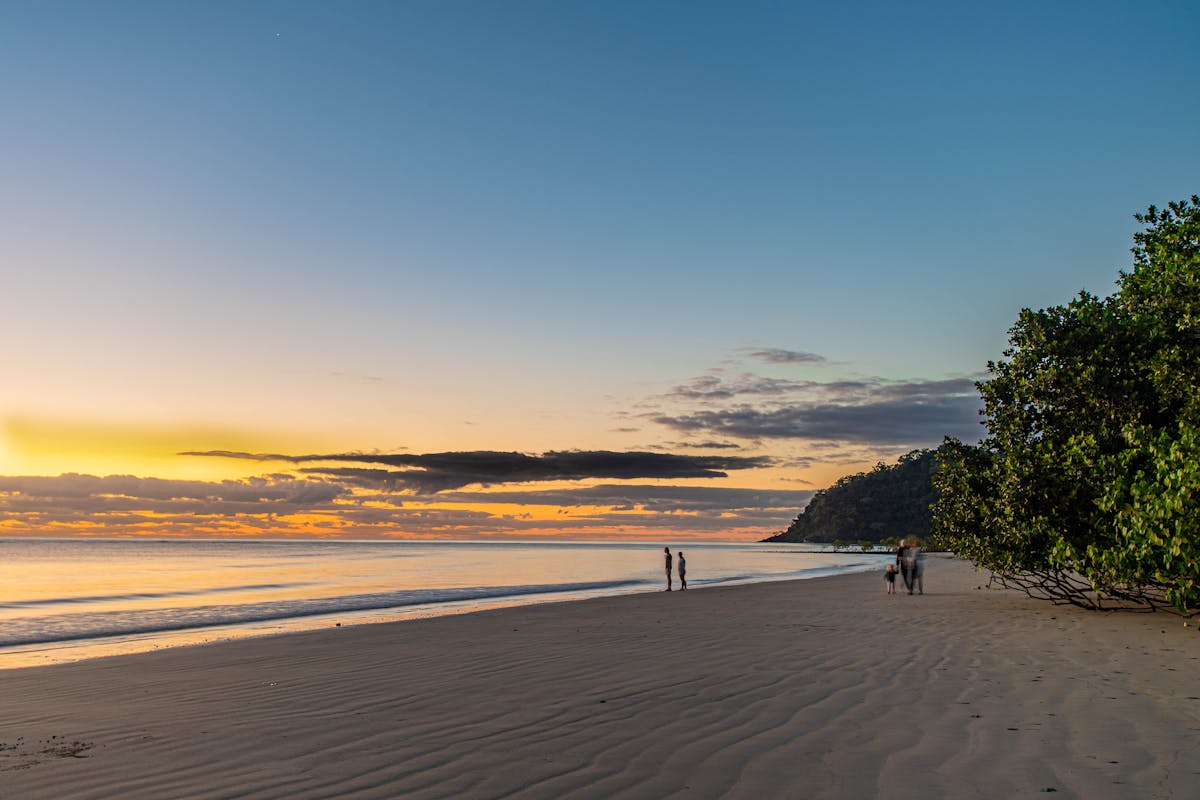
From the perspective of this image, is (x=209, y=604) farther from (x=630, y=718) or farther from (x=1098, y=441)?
(x=1098, y=441)

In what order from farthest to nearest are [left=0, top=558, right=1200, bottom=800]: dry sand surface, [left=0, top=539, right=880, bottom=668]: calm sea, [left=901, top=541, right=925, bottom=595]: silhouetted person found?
[left=901, top=541, right=925, bottom=595]: silhouetted person, [left=0, top=539, right=880, bottom=668]: calm sea, [left=0, top=558, right=1200, bottom=800]: dry sand surface

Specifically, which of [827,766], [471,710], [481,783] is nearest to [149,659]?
[471,710]

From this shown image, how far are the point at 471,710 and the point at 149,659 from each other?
910 centimetres

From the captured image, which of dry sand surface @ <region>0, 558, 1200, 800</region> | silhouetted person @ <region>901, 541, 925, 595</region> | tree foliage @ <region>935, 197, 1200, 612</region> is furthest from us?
silhouetted person @ <region>901, 541, 925, 595</region>

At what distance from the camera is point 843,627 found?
17938mm

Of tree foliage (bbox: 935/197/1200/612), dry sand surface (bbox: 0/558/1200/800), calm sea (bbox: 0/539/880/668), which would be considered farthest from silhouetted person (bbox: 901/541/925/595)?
dry sand surface (bbox: 0/558/1200/800)

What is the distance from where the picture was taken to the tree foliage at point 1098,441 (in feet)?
52.4

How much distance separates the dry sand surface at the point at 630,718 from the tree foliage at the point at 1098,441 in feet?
6.78

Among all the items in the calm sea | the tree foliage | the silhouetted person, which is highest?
the tree foliage

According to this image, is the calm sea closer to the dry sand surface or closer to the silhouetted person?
the dry sand surface

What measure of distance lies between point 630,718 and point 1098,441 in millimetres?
15872

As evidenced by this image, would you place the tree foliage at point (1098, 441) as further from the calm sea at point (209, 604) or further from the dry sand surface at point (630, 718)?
the calm sea at point (209, 604)

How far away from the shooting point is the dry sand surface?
20.8 feet

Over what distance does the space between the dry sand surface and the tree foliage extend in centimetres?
207
